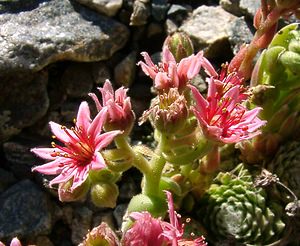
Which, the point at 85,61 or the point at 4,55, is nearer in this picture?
the point at 4,55

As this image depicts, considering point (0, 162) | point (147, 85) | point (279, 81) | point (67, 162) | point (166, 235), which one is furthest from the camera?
point (147, 85)

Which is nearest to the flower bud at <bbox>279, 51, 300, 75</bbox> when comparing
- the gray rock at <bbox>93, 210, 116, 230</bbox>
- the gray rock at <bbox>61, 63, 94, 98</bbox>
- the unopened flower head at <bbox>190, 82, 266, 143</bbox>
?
the unopened flower head at <bbox>190, 82, 266, 143</bbox>

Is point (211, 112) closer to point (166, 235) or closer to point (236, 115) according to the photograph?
point (236, 115)

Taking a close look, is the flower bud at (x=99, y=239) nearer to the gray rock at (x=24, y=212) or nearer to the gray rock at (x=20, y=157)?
the gray rock at (x=24, y=212)

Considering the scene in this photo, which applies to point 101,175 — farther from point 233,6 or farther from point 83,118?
point 233,6

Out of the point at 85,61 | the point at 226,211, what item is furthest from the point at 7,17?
the point at 226,211

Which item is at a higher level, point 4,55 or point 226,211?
point 4,55

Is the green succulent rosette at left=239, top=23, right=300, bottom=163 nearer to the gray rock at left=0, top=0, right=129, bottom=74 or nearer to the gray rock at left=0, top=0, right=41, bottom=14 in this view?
the gray rock at left=0, top=0, right=129, bottom=74
